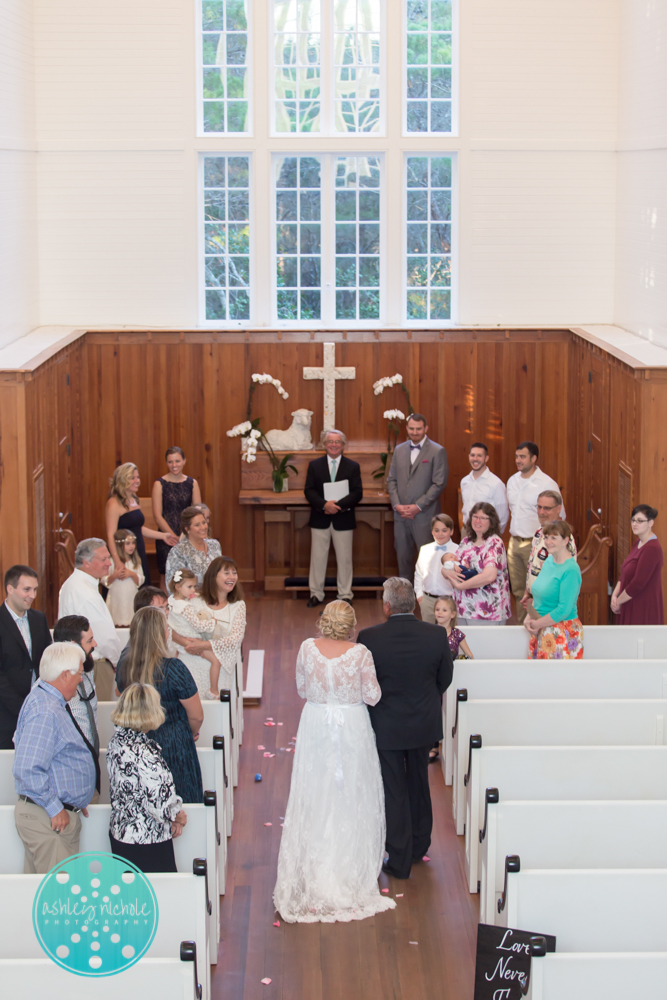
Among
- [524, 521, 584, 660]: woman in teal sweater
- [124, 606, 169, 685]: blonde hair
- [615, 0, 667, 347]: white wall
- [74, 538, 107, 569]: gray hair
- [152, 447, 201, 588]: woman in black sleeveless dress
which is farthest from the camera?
[615, 0, 667, 347]: white wall

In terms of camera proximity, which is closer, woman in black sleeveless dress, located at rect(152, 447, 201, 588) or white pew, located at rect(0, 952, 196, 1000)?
white pew, located at rect(0, 952, 196, 1000)

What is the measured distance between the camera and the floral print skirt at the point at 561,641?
6.85m

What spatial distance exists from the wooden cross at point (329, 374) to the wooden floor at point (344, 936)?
505 cm

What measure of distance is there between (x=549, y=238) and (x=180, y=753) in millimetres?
7997

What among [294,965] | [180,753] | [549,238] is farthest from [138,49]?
[294,965]

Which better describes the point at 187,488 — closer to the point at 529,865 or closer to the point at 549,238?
the point at 549,238

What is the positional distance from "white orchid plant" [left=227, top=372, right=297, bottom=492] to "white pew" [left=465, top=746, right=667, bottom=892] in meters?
5.88

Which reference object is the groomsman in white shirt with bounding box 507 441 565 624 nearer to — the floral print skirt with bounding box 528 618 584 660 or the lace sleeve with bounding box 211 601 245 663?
the floral print skirt with bounding box 528 618 584 660

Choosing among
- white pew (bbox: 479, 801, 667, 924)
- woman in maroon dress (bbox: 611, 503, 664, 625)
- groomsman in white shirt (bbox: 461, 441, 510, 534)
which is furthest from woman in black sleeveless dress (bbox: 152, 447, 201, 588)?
white pew (bbox: 479, 801, 667, 924)

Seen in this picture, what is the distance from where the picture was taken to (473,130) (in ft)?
37.7

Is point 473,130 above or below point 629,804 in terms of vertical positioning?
above

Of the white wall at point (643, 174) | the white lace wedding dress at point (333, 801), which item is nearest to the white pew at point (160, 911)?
the white lace wedding dress at point (333, 801)

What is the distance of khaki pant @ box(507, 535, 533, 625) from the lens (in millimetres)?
9305

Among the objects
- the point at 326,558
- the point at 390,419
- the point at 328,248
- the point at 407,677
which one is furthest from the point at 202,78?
the point at 407,677
